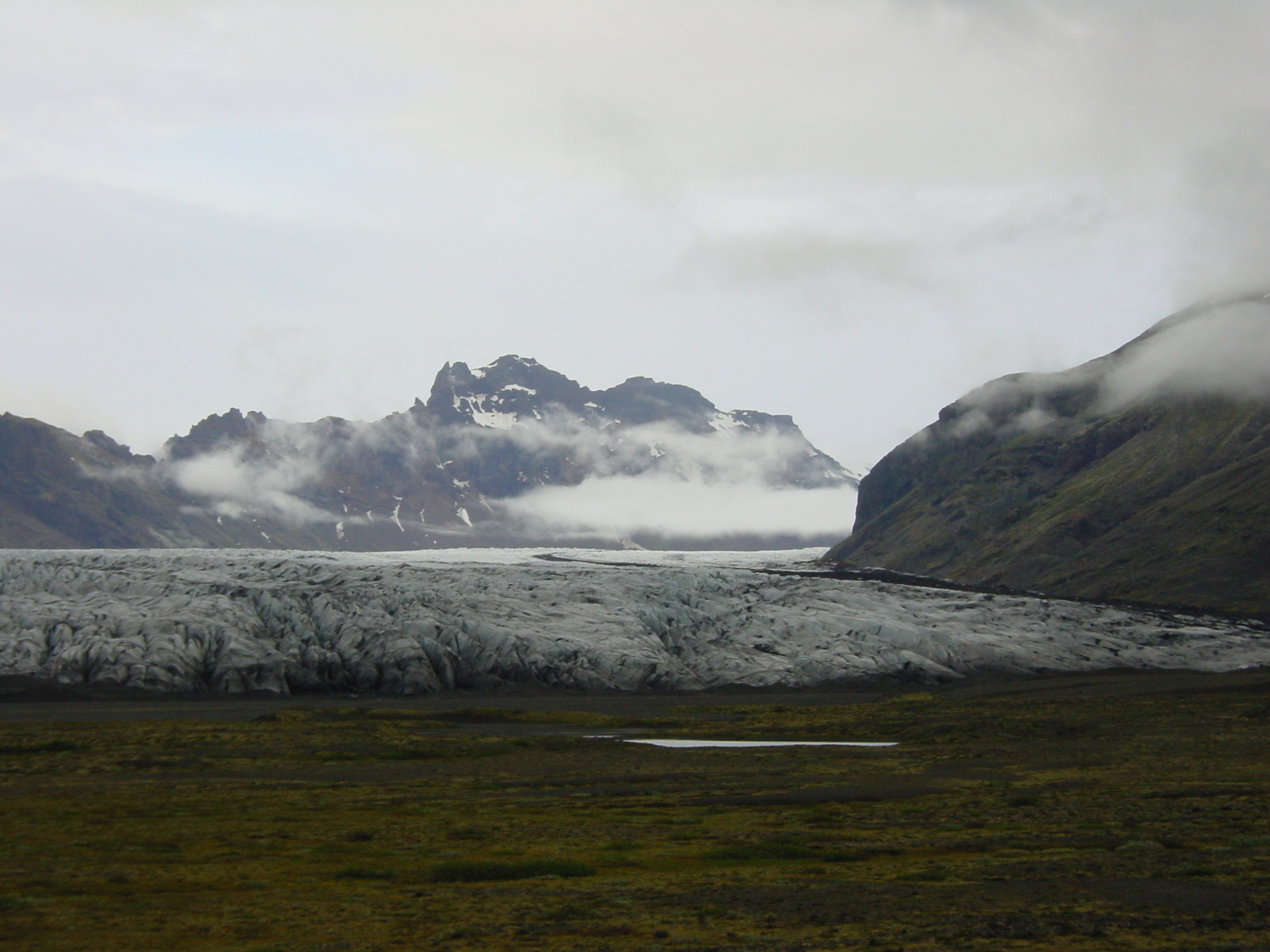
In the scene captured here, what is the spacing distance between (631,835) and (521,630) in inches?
2260

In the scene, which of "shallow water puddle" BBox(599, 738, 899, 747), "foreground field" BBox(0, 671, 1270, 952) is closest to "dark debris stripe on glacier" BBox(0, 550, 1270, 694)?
"foreground field" BBox(0, 671, 1270, 952)

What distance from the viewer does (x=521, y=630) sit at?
92312mm

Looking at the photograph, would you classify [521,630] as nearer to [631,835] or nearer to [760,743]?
[760,743]

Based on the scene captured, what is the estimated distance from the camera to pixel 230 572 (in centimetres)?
10362

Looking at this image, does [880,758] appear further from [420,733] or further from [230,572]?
[230,572]

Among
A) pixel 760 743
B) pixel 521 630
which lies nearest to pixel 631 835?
pixel 760 743

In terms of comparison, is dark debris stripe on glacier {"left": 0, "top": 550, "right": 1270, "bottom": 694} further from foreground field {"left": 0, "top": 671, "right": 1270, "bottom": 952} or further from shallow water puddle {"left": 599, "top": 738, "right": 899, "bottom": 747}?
shallow water puddle {"left": 599, "top": 738, "right": 899, "bottom": 747}

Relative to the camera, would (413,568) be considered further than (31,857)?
Yes

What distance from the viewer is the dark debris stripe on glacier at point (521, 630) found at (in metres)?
84.3

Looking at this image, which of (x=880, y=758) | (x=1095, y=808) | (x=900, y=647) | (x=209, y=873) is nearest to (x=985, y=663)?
(x=900, y=647)

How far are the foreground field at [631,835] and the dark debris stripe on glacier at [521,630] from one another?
15661mm

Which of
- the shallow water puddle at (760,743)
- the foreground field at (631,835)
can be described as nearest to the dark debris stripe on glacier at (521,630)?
the foreground field at (631,835)

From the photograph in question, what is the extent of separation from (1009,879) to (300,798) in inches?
1052

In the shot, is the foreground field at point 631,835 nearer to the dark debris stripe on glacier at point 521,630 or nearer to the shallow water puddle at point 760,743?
the shallow water puddle at point 760,743
